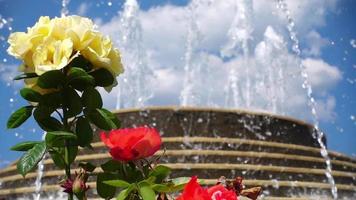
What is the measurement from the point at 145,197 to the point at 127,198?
4.6 inches

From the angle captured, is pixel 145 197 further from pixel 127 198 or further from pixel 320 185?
pixel 320 185

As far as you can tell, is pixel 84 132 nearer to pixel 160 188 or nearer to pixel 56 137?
pixel 56 137

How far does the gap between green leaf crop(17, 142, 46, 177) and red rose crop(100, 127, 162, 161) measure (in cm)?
18

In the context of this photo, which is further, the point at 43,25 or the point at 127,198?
the point at 43,25

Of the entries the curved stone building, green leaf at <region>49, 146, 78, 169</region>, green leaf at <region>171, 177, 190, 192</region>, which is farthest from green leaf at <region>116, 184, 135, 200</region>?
the curved stone building

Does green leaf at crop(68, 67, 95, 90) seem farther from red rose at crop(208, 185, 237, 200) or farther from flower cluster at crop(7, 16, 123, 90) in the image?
red rose at crop(208, 185, 237, 200)

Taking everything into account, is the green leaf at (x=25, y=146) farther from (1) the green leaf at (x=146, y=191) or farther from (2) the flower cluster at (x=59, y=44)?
(1) the green leaf at (x=146, y=191)

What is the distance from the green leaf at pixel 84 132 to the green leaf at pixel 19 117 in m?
0.15

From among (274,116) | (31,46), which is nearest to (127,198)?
(31,46)

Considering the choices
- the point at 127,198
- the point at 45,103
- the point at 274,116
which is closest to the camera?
the point at 127,198

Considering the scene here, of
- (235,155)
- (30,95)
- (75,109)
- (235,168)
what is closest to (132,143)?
(75,109)

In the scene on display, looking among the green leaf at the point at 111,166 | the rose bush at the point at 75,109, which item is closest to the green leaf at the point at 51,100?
the rose bush at the point at 75,109

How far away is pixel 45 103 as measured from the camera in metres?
1.60

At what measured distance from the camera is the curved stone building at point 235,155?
10648mm
